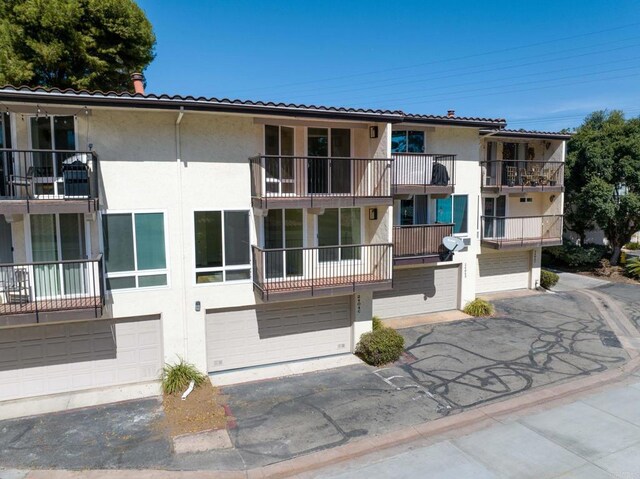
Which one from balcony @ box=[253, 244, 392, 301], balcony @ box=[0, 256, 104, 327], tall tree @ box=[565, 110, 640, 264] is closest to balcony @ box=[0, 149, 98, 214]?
balcony @ box=[0, 256, 104, 327]

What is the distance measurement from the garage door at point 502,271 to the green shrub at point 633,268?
717cm

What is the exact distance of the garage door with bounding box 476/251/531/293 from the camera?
20594 millimetres

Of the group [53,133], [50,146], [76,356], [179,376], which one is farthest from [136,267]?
[53,133]

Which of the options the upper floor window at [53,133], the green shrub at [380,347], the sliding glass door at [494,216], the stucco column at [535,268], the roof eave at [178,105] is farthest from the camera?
the stucco column at [535,268]

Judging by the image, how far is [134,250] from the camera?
35.6 feet

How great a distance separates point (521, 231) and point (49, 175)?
18.8 m

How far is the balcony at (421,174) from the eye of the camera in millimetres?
15133

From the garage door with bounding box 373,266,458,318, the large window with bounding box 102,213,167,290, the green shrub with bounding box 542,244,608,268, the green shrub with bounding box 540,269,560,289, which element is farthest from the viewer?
the green shrub with bounding box 542,244,608,268

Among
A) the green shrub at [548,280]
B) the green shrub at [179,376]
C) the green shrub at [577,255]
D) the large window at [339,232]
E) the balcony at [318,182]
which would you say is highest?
the balcony at [318,182]

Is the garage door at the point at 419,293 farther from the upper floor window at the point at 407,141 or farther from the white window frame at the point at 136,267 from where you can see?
the white window frame at the point at 136,267

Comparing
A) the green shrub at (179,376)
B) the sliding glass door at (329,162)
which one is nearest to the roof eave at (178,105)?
the sliding glass door at (329,162)

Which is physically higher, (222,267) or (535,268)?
(222,267)

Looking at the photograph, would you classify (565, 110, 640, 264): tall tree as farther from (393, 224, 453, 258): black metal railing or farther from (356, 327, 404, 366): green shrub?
(356, 327, 404, 366): green shrub

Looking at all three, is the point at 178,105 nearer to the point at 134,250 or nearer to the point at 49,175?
the point at 49,175
